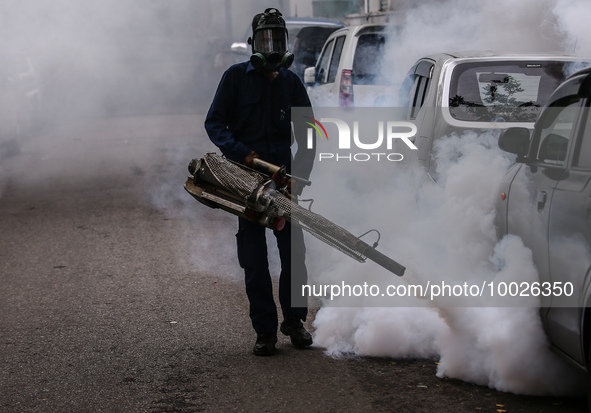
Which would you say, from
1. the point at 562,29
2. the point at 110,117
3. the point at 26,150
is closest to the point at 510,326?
the point at 562,29

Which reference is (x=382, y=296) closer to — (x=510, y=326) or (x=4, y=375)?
(x=510, y=326)

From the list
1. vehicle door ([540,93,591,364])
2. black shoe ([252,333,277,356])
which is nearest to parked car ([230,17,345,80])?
black shoe ([252,333,277,356])

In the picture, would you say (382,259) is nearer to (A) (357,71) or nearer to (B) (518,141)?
(B) (518,141)

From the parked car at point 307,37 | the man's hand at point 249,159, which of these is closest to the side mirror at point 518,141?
the man's hand at point 249,159

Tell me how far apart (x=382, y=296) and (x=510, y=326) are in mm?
1332

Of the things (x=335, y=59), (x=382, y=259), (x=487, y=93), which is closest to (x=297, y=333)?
(x=382, y=259)

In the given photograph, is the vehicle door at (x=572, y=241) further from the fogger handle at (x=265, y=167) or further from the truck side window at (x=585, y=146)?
the fogger handle at (x=265, y=167)

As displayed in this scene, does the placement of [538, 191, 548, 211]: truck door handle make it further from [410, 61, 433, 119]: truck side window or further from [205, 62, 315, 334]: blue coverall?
[410, 61, 433, 119]: truck side window

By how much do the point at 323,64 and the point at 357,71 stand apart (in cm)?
173

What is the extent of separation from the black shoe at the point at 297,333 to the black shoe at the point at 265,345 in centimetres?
15

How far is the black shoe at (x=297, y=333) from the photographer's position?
490cm

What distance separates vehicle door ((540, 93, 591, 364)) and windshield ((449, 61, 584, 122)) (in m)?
2.02

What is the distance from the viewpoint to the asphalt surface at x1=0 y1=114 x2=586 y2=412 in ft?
13.4

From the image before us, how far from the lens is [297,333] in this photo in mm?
4910
